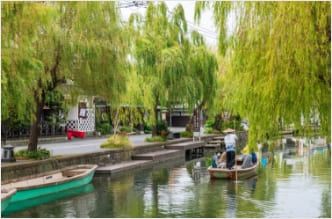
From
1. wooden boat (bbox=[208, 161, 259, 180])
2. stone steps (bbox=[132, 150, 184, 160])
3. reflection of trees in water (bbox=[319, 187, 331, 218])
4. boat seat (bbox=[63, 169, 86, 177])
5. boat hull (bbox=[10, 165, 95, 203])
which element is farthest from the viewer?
stone steps (bbox=[132, 150, 184, 160])

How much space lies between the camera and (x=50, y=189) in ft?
45.0

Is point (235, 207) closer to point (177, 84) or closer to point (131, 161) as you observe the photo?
point (131, 161)

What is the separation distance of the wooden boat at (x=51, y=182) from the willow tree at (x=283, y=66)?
6416mm

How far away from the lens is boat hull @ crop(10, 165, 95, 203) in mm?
12508

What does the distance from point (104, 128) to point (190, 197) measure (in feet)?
69.4

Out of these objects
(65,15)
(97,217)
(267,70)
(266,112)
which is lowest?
(97,217)

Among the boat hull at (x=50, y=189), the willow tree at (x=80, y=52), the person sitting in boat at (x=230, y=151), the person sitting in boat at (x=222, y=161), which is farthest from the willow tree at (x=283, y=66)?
the person sitting in boat at (x=222, y=161)

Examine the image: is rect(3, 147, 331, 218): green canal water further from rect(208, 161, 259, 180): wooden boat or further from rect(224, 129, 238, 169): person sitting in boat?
rect(224, 129, 238, 169): person sitting in boat

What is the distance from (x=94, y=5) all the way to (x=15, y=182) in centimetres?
545

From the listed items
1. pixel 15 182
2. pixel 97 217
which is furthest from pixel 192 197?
pixel 15 182

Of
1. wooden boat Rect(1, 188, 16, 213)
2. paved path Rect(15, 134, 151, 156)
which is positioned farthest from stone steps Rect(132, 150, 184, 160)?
wooden boat Rect(1, 188, 16, 213)

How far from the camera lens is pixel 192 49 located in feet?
86.2

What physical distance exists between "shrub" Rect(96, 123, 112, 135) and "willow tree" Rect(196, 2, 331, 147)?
2658 centimetres

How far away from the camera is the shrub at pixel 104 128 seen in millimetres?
34463
